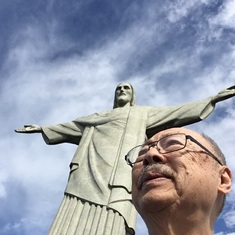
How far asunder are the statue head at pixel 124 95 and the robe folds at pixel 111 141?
13.5 inches

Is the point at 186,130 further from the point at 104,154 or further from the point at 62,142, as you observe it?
the point at 62,142

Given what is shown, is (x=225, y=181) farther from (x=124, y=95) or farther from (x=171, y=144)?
(x=124, y=95)

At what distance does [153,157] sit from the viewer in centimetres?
158

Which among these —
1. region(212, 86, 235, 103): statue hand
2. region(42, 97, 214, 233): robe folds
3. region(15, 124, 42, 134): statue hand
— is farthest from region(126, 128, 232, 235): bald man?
region(15, 124, 42, 134): statue hand

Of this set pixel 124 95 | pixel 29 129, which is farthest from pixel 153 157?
pixel 29 129

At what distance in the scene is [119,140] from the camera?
253 inches

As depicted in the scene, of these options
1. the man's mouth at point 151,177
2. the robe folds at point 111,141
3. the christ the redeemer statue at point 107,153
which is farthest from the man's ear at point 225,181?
the robe folds at point 111,141

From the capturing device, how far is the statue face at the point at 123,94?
7.50m

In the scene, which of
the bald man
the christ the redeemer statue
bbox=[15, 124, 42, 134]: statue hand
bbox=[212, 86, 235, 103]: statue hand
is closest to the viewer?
the bald man

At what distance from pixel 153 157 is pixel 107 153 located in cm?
465

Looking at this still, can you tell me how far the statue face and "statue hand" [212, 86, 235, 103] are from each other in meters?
1.65

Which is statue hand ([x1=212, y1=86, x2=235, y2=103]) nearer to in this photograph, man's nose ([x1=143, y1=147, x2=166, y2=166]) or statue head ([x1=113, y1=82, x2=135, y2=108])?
statue head ([x1=113, y1=82, x2=135, y2=108])

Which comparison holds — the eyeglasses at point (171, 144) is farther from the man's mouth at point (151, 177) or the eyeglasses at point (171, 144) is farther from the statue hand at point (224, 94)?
the statue hand at point (224, 94)

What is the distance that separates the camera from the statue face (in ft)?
24.6
